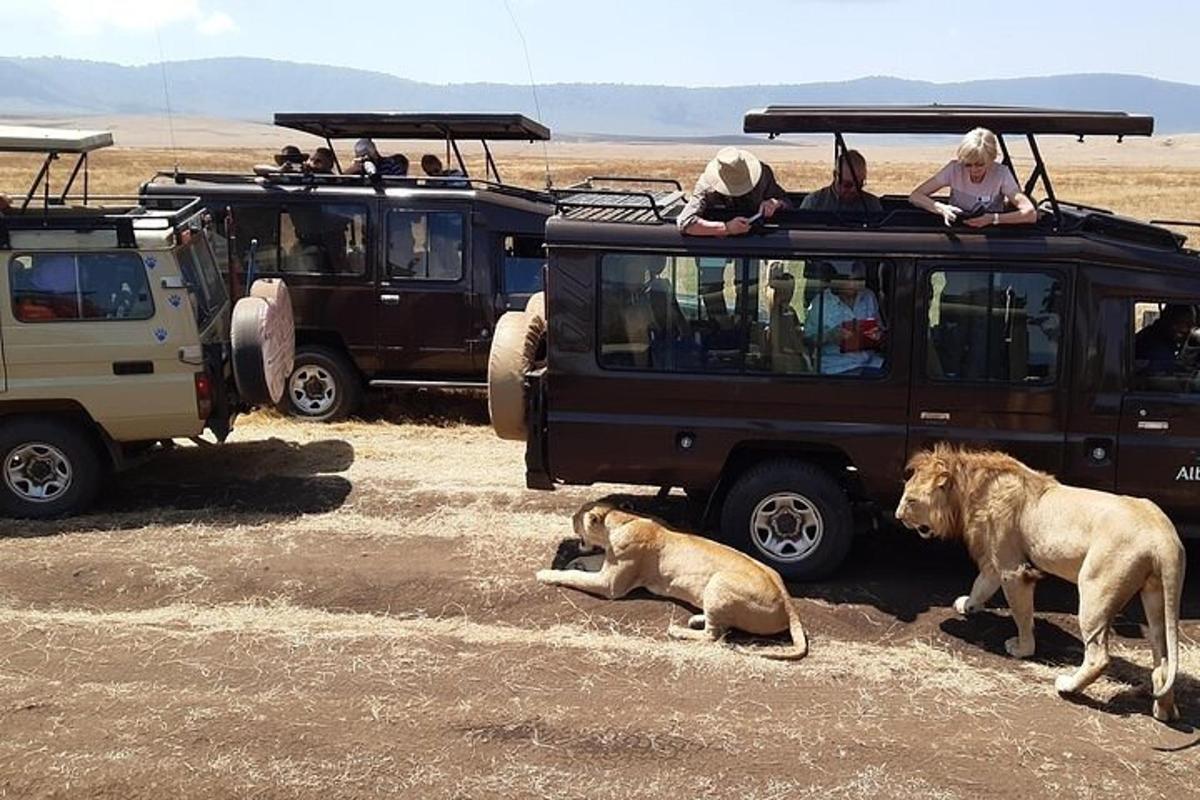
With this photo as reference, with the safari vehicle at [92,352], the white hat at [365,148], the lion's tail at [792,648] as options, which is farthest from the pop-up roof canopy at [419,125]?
the lion's tail at [792,648]

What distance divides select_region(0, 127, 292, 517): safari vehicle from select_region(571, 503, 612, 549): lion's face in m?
2.80

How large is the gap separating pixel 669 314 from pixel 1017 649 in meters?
2.48

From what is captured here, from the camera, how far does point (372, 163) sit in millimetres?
11781

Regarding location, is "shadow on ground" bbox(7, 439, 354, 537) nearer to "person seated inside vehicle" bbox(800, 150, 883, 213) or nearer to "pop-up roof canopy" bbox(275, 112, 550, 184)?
"pop-up roof canopy" bbox(275, 112, 550, 184)

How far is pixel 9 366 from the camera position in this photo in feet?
25.8

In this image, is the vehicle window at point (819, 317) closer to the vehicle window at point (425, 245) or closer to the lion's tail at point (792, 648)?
the lion's tail at point (792, 648)

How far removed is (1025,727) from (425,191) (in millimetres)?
7399

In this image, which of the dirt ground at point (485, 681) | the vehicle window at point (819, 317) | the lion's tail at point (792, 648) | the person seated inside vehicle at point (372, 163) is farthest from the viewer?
the person seated inside vehicle at point (372, 163)

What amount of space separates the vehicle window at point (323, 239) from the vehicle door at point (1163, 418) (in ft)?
22.5

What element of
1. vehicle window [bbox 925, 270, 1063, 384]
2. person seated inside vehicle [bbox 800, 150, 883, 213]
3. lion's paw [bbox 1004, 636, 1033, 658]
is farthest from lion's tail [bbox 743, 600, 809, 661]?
person seated inside vehicle [bbox 800, 150, 883, 213]

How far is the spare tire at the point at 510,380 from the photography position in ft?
22.3

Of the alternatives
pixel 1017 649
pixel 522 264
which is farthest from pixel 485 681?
pixel 522 264

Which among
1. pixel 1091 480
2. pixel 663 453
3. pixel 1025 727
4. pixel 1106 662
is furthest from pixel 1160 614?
pixel 663 453

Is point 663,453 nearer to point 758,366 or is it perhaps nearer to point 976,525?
point 758,366
